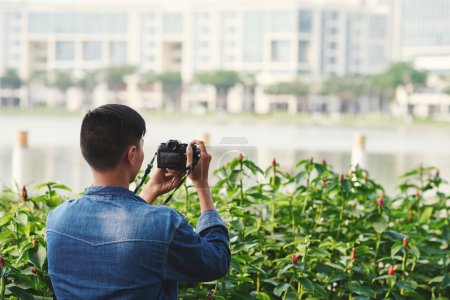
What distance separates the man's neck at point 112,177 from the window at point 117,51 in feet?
272

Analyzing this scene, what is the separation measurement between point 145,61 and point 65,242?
81.2 metres

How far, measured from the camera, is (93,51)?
84000mm

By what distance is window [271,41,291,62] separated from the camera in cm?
7781

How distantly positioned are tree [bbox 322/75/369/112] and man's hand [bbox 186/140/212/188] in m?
61.9

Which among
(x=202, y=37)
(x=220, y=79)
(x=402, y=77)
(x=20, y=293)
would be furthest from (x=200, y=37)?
(x=20, y=293)

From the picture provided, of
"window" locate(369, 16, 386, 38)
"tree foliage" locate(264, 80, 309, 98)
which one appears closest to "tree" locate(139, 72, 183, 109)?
"tree foliage" locate(264, 80, 309, 98)

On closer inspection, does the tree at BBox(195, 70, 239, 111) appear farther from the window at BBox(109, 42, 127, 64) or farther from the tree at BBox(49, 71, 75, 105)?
the window at BBox(109, 42, 127, 64)

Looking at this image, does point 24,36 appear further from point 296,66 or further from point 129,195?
point 129,195

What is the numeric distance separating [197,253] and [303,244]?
3.30 ft

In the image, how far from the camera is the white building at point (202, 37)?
77750 mm

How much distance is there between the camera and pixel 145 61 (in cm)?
8169

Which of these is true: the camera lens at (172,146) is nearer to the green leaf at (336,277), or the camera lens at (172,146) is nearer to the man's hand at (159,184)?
the man's hand at (159,184)

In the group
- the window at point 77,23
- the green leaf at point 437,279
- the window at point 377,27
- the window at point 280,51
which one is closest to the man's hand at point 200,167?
the green leaf at point 437,279

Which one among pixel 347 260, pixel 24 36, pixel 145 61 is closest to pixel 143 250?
pixel 347 260
